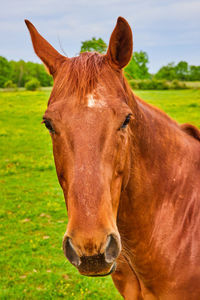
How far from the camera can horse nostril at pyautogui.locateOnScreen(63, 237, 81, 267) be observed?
6.02 feet

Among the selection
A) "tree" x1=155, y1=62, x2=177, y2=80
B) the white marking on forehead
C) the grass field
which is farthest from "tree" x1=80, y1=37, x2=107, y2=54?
"tree" x1=155, y1=62, x2=177, y2=80

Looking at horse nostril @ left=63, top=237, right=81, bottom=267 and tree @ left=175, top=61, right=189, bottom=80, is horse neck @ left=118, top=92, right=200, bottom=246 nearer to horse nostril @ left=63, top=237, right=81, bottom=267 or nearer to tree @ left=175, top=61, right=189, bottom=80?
horse nostril @ left=63, top=237, right=81, bottom=267

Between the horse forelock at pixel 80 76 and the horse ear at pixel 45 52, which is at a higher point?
the horse ear at pixel 45 52

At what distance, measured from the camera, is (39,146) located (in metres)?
14.2

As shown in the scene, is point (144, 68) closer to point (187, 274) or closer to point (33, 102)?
point (33, 102)

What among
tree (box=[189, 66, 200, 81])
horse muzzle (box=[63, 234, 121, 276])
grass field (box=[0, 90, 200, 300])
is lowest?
grass field (box=[0, 90, 200, 300])

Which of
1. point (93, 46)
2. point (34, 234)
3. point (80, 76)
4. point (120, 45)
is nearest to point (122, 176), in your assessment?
point (80, 76)

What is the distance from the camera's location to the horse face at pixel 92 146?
1.82m

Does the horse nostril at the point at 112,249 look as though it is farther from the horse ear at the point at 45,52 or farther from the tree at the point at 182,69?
the tree at the point at 182,69

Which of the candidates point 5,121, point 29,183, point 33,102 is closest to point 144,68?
point 33,102

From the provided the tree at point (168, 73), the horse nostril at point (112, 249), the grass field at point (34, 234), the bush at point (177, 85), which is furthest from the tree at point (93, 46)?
the tree at point (168, 73)

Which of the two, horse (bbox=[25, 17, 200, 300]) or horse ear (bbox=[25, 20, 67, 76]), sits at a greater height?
horse ear (bbox=[25, 20, 67, 76])

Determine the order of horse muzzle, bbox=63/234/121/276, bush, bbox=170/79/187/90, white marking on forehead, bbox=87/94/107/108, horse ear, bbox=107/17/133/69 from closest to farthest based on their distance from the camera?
horse muzzle, bbox=63/234/121/276
white marking on forehead, bbox=87/94/107/108
horse ear, bbox=107/17/133/69
bush, bbox=170/79/187/90

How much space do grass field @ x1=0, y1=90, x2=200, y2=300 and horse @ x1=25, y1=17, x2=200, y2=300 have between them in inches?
94.2
